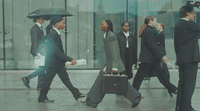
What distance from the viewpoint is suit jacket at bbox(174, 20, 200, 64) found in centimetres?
533

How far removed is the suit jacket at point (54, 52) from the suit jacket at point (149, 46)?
1512mm

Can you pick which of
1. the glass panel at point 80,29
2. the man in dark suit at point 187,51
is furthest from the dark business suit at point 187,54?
the glass panel at point 80,29

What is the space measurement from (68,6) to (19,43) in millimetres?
2486

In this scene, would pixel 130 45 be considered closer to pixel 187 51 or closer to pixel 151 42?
pixel 151 42

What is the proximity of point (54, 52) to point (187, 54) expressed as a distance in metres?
2.50

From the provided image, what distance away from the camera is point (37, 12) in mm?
8219

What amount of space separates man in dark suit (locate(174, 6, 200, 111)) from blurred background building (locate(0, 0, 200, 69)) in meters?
8.05

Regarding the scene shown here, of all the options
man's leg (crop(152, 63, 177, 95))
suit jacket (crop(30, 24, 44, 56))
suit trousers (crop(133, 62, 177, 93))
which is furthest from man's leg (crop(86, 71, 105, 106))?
suit jacket (crop(30, 24, 44, 56))

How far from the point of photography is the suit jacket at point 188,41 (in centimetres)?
533

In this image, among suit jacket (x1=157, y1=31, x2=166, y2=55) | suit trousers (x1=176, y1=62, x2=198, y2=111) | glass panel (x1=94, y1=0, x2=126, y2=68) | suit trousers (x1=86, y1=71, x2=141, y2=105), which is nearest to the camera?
suit trousers (x1=176, y1=62, x2=198, y2=111)

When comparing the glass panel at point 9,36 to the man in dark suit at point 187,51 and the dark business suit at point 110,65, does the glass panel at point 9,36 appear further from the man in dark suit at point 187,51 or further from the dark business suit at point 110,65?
the man in dark suit at point 187,51

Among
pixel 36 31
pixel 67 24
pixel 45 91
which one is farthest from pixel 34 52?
pixel 67 24

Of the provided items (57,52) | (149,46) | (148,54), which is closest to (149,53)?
(148,54)

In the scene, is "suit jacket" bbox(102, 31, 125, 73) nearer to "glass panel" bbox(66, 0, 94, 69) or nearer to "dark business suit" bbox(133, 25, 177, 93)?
"dark business suit" bbox(133, 25, 177, 93)
